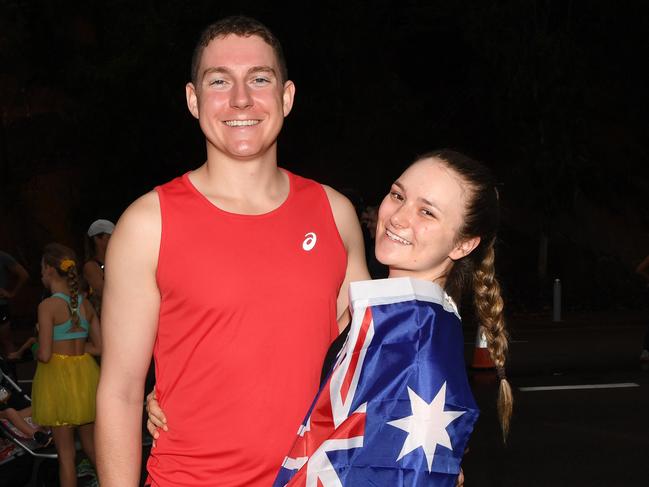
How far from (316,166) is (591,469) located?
1598 cm

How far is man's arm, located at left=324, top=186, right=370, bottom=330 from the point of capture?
2.94 metres

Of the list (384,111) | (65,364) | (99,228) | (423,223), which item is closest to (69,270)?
(65,364)

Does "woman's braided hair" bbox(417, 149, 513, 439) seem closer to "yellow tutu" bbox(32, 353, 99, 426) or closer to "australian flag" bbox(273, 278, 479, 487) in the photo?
"australian flag" bbox(273, 278, 479, 487)

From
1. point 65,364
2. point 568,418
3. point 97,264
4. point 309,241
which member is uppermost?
point 309,241

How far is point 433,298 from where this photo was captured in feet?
7.89

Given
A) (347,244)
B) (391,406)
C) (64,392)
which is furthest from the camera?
(64,392)

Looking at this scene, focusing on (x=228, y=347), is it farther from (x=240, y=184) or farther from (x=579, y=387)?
(x=579, y=387)

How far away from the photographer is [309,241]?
2746 millimetres

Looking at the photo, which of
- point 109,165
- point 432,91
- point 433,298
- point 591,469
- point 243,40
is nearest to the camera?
point 433,298

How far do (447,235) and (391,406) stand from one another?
2.08ft

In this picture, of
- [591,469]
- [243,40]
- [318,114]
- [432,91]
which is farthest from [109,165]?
[243,40]

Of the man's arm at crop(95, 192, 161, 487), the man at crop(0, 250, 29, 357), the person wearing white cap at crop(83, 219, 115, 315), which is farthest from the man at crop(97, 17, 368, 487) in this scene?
the man at crop(0, 250, 29, 357)

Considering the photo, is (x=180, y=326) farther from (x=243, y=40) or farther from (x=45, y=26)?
(x=45, y=26)

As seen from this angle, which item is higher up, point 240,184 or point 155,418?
point 240,184
